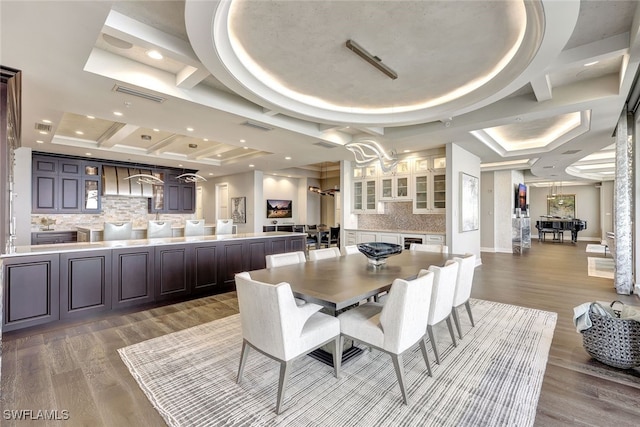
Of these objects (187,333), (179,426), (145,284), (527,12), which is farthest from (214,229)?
(527,12)

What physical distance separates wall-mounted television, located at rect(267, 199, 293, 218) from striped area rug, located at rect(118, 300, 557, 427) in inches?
305

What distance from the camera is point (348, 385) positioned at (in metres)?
2.20

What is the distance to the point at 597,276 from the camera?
5738 mm

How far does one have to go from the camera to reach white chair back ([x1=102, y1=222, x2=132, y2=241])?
478 centimetres

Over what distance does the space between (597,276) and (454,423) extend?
611cm

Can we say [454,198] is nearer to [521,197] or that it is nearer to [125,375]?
[125,375]

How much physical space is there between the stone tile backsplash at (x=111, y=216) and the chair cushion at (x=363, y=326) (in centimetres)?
771

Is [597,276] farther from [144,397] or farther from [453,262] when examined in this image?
[144,397]

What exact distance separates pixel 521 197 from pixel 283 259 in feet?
33.5

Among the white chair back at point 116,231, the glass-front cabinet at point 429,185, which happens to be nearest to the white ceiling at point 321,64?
the glass-front cabinet at point 429,185

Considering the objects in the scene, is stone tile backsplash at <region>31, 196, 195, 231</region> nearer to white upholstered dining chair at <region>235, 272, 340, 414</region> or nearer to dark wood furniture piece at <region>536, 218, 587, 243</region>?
white upholstered dining chair at <region>235, 272, 340, 414</region>

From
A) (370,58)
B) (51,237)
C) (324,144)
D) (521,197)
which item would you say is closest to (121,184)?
(51,237)

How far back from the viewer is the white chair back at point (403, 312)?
1.98 m

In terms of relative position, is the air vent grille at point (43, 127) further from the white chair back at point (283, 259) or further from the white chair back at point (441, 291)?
the white chair back at point (441, 291)
